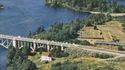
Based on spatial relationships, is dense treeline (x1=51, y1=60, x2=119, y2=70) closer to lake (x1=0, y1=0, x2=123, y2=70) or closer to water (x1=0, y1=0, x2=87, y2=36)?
lake (x1=0, y1=0, x2=123, y2=70)

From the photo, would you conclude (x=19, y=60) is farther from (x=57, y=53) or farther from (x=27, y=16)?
(x=27, y=16)

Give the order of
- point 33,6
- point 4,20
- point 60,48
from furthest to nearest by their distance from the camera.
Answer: point 33,6
point 4,20
point 60,48

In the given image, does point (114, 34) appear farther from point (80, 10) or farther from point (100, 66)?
point (80, 10)

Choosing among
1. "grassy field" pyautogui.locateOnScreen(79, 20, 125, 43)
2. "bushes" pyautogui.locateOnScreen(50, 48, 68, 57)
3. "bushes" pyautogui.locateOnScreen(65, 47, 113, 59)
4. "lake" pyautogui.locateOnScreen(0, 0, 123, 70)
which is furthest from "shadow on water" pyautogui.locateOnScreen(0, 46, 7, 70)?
"grassy field" pyautogui.locateOnScreen(79, 20, 125, 43)

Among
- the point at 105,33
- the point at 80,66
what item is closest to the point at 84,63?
the point at 80,66

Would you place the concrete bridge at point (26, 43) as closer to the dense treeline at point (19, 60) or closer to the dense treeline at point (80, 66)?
the dense treeline at point (19, 60)

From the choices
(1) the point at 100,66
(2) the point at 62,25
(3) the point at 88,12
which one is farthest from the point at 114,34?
(3) the point at 88,12
